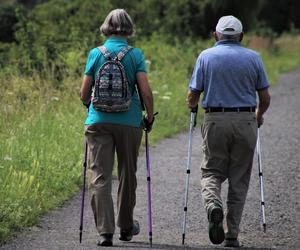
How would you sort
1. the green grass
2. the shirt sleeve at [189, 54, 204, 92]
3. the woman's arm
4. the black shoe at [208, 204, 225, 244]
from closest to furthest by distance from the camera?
the black shoe at [208, 204, 225, 244]
the woman's arm
the shirt sleeve at [189, 54, 204, 92]
the green grass

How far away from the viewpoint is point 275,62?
27172mm

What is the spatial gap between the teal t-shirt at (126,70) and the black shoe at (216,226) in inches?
36.3

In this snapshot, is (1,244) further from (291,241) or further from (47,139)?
(47,139)

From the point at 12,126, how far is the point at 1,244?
168 inches

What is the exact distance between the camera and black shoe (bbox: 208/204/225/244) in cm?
715

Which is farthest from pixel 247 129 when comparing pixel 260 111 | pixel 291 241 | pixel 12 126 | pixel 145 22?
pixel 145 22

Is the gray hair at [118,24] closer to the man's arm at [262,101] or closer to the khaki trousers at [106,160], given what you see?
the khaki trousers at [106,160]

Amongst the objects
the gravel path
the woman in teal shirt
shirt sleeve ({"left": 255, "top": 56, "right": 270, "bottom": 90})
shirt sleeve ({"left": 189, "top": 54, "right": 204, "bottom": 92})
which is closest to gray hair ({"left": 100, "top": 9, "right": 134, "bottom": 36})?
the woman in teal shirt

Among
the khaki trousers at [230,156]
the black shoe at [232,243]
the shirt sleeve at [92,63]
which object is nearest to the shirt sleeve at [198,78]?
the khaki trousers at [230,156]

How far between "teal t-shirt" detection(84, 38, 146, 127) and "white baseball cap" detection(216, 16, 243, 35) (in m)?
0.68

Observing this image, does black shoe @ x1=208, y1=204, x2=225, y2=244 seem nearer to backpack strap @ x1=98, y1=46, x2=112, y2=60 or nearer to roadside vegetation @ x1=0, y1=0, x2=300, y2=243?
backpack strap @ x1=98, y1=46, x2=112, y2=60

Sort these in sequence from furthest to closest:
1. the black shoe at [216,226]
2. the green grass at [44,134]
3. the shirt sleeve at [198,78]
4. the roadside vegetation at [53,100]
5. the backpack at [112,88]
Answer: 1. the roadside vegetation at [53,100]
2. the green grass at [44,134]
3. the shirt sleeve at [198,78]
4. the backpack at [112,88]
5. the black shoe at [216,226]

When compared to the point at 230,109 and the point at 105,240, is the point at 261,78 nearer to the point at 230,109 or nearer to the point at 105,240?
the point at 230,109

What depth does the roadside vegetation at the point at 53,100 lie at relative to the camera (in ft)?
29.8
